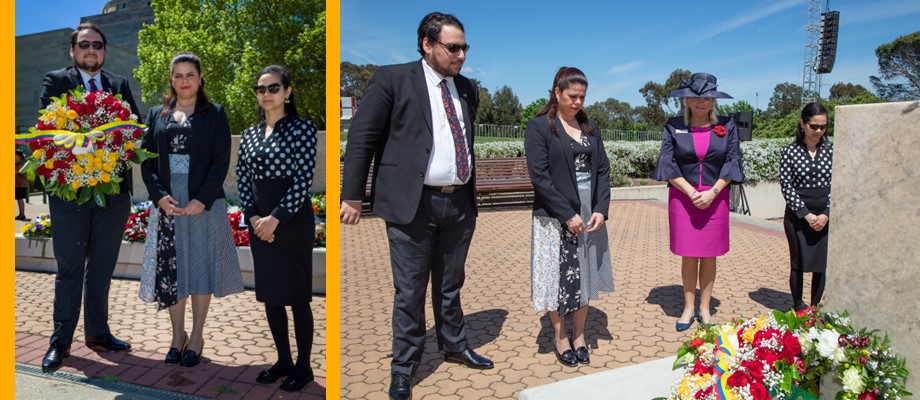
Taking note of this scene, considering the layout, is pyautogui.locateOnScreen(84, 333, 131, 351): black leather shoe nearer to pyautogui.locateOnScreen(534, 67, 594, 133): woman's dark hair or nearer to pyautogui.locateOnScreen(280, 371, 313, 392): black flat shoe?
pyautogui.locateOnScreen(280, 371, 313, 392): black flat shoe

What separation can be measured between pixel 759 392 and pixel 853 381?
12.6 inches

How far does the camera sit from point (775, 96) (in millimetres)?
49594

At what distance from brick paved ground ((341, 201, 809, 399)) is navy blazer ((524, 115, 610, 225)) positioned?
908 millimetres

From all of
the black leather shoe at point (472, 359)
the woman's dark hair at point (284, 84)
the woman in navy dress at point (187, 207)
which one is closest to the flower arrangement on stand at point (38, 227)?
the woman in navy dress at point (187, 207)

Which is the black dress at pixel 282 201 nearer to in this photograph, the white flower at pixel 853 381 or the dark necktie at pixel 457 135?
the dark necktie at pixel 457 135

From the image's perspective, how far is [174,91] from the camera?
118 inches

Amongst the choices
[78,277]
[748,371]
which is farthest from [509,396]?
[78,277]

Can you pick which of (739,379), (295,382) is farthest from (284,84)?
(739,379)

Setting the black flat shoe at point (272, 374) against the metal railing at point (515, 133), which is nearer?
the black flat shoe at point (272, 374)

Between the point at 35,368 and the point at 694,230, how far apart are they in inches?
154

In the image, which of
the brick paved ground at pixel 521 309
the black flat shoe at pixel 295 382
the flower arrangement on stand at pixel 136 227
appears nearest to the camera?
the black flat shoe at pixel 295 382

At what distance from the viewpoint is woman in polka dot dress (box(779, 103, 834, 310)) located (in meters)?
4.48

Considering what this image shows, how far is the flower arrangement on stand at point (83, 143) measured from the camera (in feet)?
8.89

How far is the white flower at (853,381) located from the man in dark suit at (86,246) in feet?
10.2
